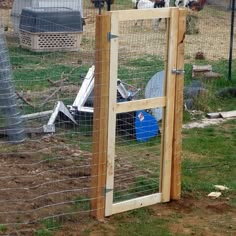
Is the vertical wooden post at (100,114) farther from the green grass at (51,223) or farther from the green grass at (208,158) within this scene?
the green grass at (208,158)

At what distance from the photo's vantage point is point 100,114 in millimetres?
6402

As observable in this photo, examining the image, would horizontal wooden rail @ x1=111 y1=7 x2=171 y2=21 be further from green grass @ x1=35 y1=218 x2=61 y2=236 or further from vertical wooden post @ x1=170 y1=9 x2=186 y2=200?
green grass @ x1=35 y1=218 x2=61 y2=236

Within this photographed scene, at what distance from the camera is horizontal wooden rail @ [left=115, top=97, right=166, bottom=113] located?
6.54 metres

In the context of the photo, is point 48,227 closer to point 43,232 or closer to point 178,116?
point 43,232

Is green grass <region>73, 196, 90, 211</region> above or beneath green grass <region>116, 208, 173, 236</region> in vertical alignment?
above

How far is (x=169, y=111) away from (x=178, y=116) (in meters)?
0.12

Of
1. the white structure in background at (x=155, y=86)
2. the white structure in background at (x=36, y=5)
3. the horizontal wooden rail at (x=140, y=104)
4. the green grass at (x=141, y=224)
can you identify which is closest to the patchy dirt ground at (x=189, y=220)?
the green grass at (x=141, y=224)

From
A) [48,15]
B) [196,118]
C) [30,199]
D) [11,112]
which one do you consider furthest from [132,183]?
[48,15]

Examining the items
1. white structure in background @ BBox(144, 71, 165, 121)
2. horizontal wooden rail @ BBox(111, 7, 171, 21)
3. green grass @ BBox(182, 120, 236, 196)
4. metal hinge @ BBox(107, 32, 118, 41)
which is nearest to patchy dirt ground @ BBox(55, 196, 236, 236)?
green grass @ BBox(182, 120, 236, 196)

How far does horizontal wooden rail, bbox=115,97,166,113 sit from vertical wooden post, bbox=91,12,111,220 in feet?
0.55

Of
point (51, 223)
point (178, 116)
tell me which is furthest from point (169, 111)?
point (51, 223)

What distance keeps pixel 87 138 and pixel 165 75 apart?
2.24 meters

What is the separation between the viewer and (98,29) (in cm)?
628

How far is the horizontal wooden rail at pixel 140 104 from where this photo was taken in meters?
6.54
